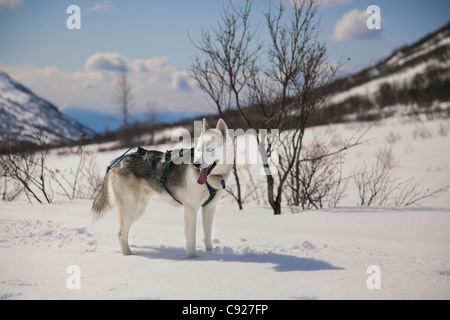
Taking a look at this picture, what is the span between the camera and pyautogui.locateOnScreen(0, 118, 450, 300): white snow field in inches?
105

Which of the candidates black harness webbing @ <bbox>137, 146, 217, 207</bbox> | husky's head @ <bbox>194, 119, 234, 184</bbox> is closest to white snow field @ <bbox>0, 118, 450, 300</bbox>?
black harness webbing @ <bbox>137, 146, 217, 207</bbox>

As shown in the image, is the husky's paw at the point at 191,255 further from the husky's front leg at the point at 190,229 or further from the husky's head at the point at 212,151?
the husky's head at the point at 212,151

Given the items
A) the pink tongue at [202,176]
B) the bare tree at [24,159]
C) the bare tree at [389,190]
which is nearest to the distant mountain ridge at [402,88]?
the bare tree at [389,190]

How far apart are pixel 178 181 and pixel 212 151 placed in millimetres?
666

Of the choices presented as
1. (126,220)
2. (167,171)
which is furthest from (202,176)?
(126,220)

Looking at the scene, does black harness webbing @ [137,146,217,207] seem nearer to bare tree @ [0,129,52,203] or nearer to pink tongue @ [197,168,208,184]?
pink tongue @ [197,168,208,184]

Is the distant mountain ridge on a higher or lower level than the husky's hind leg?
higher

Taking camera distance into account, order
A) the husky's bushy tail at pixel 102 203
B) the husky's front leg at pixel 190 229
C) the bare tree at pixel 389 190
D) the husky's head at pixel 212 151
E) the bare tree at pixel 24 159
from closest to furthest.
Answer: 1. the husky's head at pixel 212 151
2. the husky's front leg at pixel 190 229
3. the husky's bushy tail at pixel 102 203
4. the bare tree at pixel 389 190
5. the bare tree at pixel 24 159

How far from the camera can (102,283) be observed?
9.40ft

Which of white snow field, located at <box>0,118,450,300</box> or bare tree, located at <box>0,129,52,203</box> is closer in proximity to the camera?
white snow field, located at <box>0,118,450,300</box>

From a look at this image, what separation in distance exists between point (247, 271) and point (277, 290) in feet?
1.68

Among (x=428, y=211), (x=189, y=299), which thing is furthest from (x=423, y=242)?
(x=189, y=299)

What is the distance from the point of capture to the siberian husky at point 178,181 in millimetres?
3346

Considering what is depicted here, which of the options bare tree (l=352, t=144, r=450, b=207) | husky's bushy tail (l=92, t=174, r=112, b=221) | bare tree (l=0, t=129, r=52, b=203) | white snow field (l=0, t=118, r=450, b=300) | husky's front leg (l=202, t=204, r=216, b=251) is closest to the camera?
white snow field (l=0, t=118, r=450, b=300)
